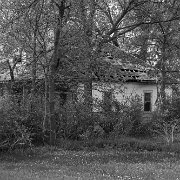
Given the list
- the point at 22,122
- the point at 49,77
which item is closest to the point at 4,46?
the point at 49,77

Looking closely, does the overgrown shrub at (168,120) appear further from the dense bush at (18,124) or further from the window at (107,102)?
the dense bush at (18,124)

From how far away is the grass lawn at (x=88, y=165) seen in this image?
9.31 metres

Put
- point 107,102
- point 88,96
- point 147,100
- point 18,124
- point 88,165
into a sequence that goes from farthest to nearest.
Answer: point 147,100 < point 107,102 < point 88,96 < point 18,124 < point 88,165

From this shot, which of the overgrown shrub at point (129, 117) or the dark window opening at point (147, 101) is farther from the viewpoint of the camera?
the dark window opening at point (147, 101)

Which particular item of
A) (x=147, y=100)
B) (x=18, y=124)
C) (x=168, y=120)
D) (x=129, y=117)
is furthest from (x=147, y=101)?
(x=18, y=124)

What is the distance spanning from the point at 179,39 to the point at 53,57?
949 cm

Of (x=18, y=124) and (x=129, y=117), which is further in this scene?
(x=129, y=117)

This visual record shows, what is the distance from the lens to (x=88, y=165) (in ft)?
36.2

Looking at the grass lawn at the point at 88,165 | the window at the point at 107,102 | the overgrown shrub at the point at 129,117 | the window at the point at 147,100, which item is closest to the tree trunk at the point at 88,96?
the window at the point at 107,102

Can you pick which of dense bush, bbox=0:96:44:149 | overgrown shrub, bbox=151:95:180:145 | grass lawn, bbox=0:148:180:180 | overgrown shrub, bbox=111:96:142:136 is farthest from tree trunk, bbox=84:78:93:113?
grass lawn, bbox=0:148:180:180

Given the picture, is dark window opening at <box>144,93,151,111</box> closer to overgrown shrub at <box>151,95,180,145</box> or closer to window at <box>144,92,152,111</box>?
window at <box>144,92,152,111</box>

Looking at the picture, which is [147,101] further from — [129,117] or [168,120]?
[129,117]

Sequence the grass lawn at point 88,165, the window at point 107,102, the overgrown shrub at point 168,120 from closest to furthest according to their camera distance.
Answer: the grass lawn at point 88,165 < the overgrown shrub at point 168,120 < the window at point 107,102

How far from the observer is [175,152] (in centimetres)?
1406
